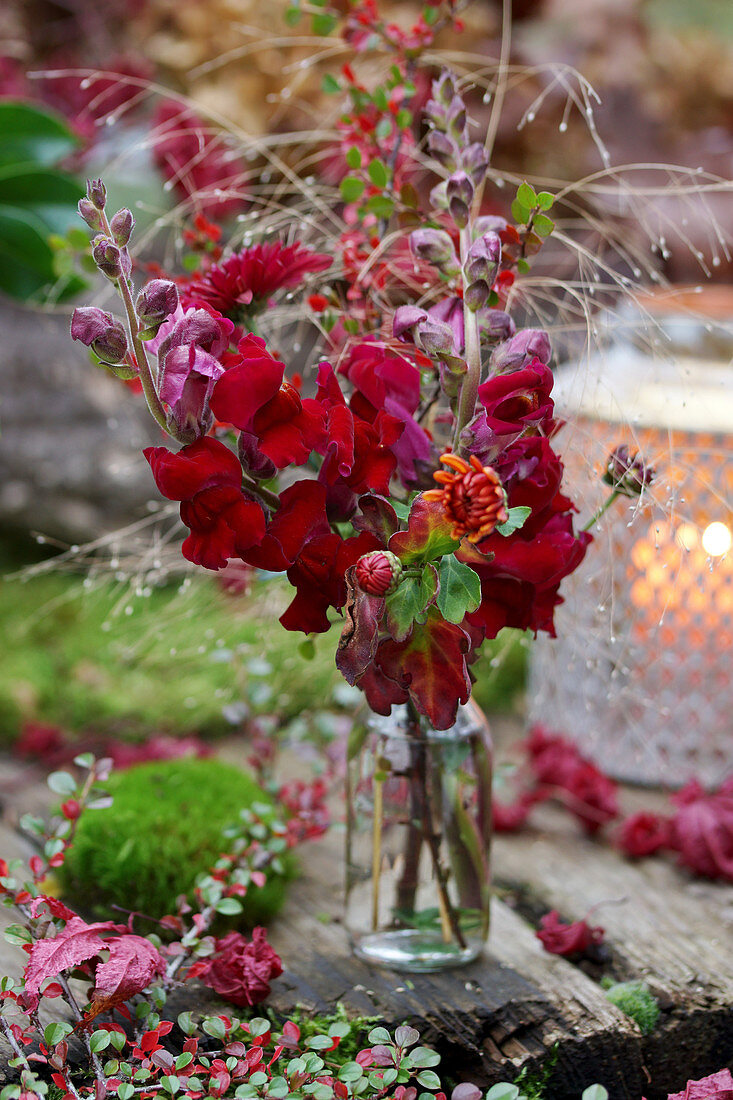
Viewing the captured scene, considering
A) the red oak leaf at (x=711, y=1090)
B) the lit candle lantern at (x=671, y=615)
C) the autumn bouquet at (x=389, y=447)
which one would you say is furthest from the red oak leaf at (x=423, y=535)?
the lit candle lantern at (x=671, y=615)

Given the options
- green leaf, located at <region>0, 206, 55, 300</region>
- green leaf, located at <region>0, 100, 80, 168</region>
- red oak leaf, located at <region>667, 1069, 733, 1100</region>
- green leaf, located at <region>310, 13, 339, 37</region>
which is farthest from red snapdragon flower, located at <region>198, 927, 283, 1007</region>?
green leaf, located at <region>0, 100, 80, 168</region>

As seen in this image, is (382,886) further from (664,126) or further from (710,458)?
(664,126)

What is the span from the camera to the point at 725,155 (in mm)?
1592

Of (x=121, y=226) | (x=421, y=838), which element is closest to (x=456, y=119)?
(x=121, y=226)

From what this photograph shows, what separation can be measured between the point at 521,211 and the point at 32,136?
796mm

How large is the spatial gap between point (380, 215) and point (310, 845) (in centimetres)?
54

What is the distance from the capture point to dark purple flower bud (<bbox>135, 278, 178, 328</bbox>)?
44 cm

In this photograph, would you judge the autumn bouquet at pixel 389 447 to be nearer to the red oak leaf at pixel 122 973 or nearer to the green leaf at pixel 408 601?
the green leaf at pixel 408 601

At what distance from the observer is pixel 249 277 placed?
53 cm

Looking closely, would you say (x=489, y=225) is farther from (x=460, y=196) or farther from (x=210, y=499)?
(x=210, y=499)

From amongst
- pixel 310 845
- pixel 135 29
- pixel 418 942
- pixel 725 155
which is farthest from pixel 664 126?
pixel 418 942

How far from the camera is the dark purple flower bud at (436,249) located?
20.8 inches

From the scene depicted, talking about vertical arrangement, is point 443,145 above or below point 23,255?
above

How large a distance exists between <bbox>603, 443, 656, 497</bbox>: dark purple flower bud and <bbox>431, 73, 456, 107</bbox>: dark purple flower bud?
23cm
